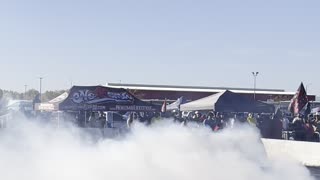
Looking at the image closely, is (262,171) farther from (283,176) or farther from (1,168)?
(1,168)

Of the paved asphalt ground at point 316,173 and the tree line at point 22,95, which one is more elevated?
the tree line at point 22,95

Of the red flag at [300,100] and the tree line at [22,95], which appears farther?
the tree line at [22,95]

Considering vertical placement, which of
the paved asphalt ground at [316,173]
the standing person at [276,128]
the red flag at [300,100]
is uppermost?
the red flag at [300,100]

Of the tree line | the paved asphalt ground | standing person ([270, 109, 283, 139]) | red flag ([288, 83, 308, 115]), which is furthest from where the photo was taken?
the tree line

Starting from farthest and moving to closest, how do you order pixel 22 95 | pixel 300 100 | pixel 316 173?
pixel 22 95, pixel 300 100, pixel 316 173

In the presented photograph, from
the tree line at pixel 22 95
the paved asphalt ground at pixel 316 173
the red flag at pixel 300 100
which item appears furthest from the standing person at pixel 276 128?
the tree line at pixel 22 95

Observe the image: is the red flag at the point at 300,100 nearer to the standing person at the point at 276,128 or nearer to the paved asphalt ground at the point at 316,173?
the standing person at the point at 276,128

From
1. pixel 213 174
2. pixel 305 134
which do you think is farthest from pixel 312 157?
pixel 213 174

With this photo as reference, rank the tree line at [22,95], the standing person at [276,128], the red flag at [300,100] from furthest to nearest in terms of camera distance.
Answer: the tree line at [22,95] → the red flag at [300,100] → the standing person at [276,128]

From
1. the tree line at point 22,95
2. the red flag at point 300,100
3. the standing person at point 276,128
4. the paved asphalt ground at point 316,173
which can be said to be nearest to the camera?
the paved asphalt ground at point 316,173

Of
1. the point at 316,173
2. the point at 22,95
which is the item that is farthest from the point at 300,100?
the point at 22,95

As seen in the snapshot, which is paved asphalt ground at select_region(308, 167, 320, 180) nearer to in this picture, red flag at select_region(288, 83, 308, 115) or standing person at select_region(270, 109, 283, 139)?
standing person at select_region(270, 109, 283, 139)

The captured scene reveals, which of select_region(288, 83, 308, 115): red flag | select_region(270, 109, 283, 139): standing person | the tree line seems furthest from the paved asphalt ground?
the tree line

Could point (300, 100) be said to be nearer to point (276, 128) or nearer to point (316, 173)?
point (276, 128)
